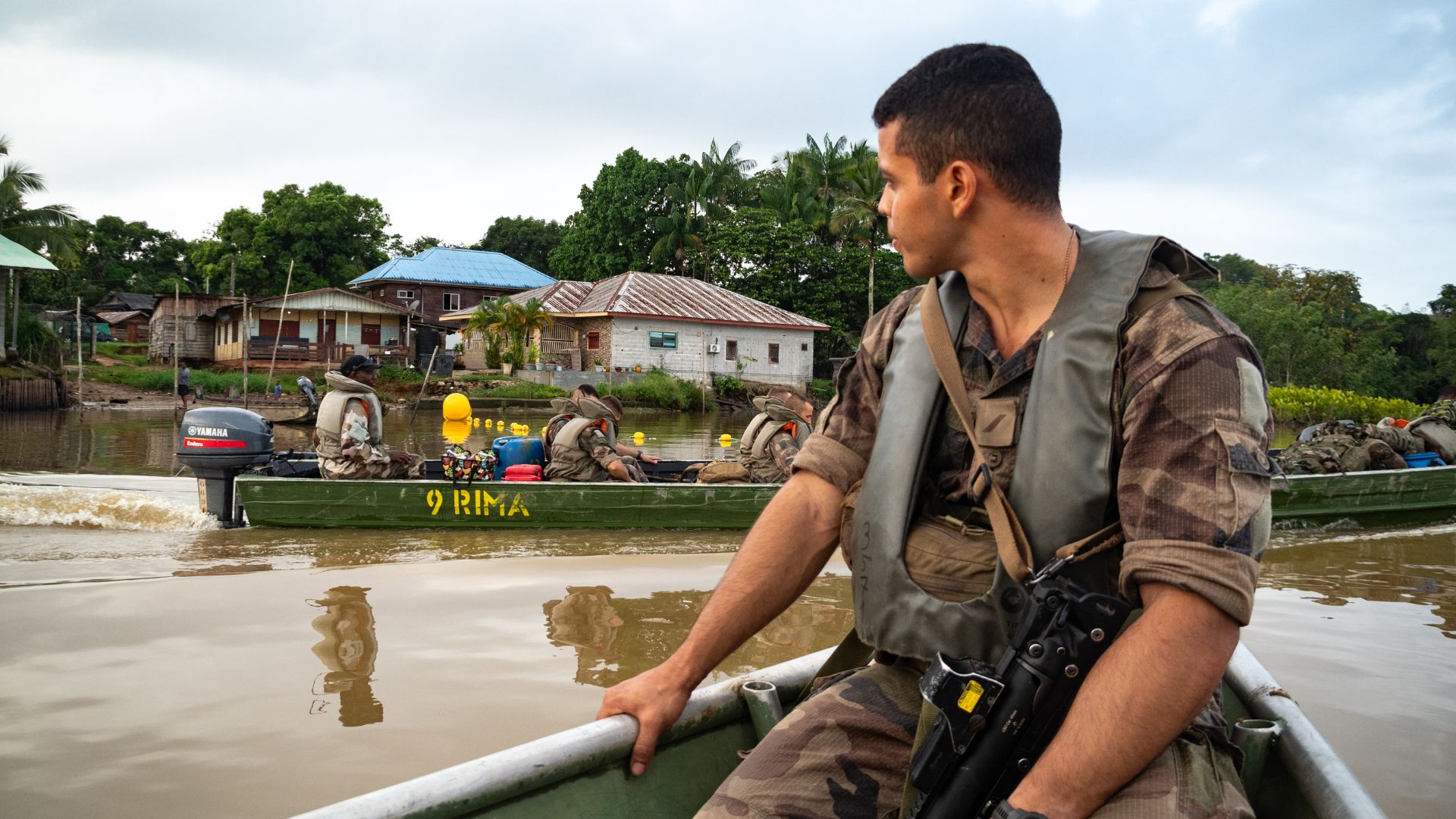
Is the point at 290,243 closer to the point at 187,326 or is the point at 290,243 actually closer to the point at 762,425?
the point at 187,326

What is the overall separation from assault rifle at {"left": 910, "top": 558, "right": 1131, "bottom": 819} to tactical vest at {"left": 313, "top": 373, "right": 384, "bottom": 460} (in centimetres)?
905

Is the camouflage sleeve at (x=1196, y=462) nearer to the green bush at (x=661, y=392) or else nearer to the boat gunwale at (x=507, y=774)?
the boat gunwale at (x=507, y=774)

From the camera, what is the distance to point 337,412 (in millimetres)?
9930

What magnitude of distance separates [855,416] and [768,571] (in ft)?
1.21

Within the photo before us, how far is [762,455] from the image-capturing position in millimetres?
10641

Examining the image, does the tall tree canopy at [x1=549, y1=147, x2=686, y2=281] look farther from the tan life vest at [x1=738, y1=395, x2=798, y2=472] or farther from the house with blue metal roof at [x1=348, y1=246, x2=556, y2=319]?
the tan life vest at [x1=738, y1=395, x2=798, y2=472]

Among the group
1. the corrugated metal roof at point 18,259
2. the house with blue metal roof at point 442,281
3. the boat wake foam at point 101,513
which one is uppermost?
the house with blue metal roof at point 442,281

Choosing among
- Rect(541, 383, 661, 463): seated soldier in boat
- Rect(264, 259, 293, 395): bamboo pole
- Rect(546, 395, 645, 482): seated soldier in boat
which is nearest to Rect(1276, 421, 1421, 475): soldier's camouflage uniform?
Rect(546, 395, 645, 482): seated soldier in boat

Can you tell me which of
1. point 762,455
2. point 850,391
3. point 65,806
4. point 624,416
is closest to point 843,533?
point 850,391

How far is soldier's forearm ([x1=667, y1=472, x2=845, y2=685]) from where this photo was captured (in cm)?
207

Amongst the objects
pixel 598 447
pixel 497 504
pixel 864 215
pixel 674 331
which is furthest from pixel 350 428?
pixel 864 215

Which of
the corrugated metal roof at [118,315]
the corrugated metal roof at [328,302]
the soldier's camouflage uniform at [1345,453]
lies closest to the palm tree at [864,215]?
the corrugated metal roof at [328,302]

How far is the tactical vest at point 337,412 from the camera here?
9.91m

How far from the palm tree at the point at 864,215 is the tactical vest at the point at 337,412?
98.0 feet
